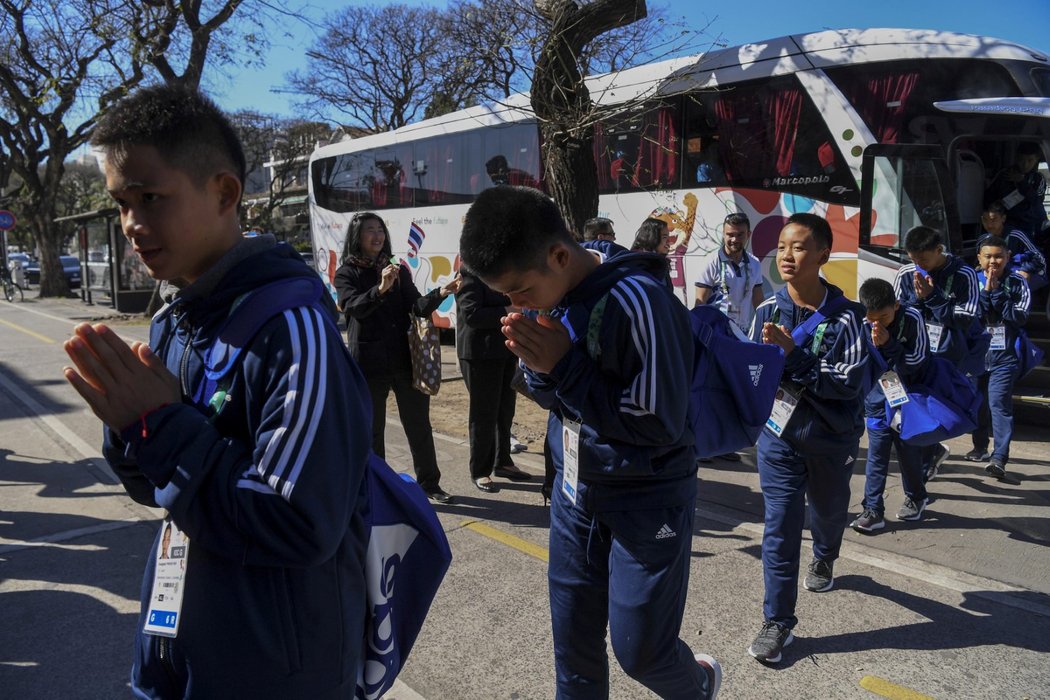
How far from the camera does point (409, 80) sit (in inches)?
1265

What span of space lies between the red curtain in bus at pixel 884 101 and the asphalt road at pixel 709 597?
363 centimetres

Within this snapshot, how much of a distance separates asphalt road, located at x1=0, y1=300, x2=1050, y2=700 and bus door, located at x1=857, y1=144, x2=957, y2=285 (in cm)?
260

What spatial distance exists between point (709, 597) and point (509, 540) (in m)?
1.35

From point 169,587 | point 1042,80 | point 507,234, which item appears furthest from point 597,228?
point 1042,80

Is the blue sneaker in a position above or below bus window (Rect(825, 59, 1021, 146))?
below

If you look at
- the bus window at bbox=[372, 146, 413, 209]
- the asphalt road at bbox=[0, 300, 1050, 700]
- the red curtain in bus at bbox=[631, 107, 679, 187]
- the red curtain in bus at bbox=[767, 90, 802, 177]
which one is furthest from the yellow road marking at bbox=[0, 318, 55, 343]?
the red curtain in bus at bbox=[767, 90, 802, 177]

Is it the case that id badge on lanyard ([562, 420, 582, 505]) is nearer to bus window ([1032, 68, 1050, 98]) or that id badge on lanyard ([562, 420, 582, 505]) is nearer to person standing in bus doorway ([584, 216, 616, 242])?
person standing in bus doorway ([584, 216, 616, 242])

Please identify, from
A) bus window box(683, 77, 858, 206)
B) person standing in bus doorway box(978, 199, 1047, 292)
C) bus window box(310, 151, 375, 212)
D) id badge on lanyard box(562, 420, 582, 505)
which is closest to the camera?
id badge on lanyard box(562, 420, 582, 505)

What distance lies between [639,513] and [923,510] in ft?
12.5

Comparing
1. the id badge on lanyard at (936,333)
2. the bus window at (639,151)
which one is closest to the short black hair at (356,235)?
the id badge on lanyard at (936,333)

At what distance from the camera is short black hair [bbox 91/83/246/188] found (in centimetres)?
148

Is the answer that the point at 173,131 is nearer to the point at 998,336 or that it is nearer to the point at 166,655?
the point at 166,655

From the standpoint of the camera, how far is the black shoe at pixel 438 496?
5.52m

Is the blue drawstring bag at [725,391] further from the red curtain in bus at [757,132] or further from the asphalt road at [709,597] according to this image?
the red curtain in bus at [757,132]
